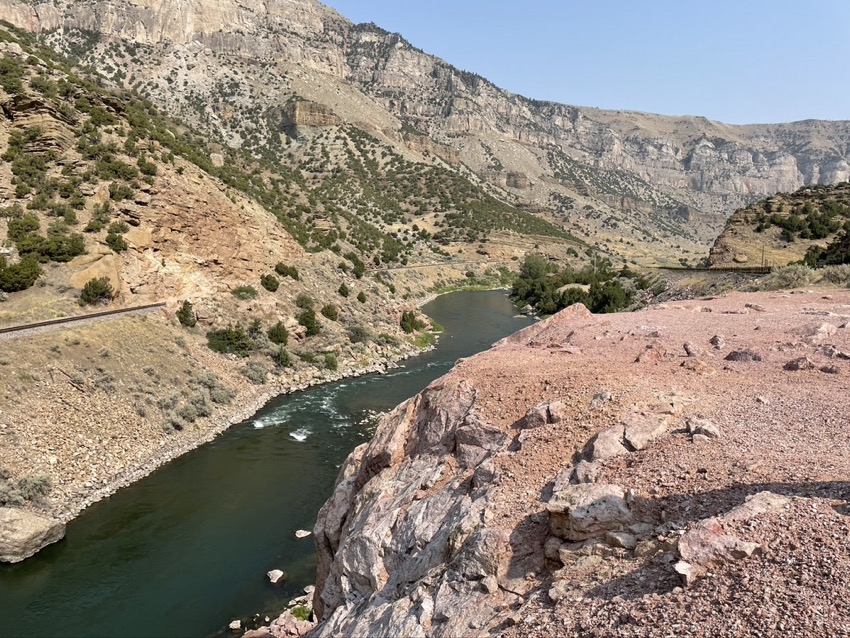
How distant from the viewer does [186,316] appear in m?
30.7

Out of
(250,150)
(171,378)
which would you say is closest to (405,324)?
(171,378)

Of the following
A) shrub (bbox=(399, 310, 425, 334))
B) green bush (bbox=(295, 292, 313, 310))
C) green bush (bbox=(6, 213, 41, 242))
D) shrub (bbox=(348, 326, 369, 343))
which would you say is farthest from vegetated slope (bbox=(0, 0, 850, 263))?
green bush (bbox=(6, 213, 41, 242))

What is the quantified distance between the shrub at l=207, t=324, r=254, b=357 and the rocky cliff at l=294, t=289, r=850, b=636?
840 inches

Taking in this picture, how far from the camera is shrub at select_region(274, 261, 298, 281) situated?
39344mm

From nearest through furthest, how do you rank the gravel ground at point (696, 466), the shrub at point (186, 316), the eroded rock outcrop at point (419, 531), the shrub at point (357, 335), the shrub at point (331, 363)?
the gravel ground at point (696, 466)
the eroded rock outcrop at point (419, 531)
the shrub at point (186, 316)
the shrub at point (331, 363)
the shrub at point (357, 335)

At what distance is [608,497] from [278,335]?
2998cm

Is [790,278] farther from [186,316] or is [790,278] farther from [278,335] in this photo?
[186,316]

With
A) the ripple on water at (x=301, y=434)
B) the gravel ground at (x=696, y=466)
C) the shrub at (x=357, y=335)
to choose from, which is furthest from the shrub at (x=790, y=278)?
the shrub at (x=357, y=335)

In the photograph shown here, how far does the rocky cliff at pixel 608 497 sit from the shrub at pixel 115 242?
80.9 feet

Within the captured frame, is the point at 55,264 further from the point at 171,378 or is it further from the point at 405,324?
the point at 405,324

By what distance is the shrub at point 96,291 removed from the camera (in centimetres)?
2692

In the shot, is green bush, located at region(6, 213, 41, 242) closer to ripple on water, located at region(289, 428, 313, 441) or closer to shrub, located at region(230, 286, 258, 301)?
shrub, located at region(230, 286, 258, 301)

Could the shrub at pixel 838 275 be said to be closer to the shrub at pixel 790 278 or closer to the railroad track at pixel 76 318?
the shrub at pixel 790 278

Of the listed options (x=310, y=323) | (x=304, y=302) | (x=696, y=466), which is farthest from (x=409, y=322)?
(x=696, y=466)
